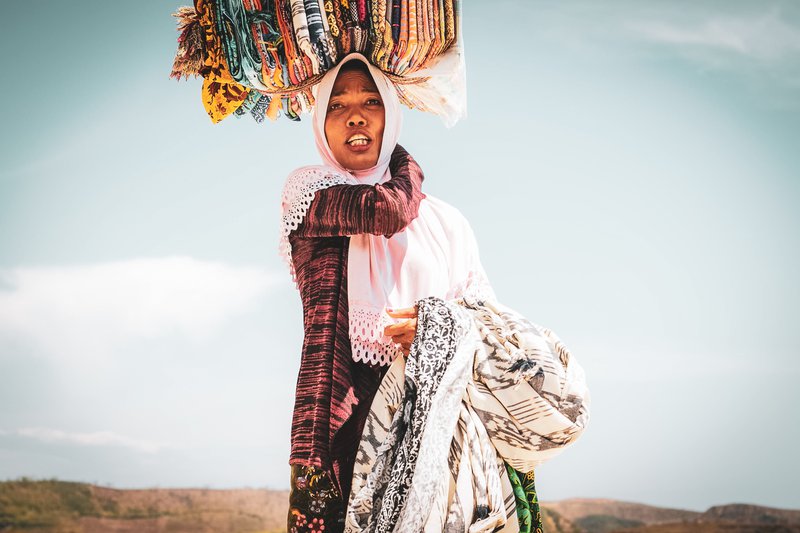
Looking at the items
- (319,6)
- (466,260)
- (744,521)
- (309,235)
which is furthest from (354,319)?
(744,521)

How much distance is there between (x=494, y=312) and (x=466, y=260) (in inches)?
15.1

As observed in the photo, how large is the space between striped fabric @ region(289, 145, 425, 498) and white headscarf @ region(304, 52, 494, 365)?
0.19 ft

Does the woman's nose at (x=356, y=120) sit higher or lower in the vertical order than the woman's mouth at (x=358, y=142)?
higher

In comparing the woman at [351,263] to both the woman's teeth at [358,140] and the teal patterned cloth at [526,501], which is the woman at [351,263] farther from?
A: the teal patterned cloth at [526,501]

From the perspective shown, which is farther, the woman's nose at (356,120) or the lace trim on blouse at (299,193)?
the woman's nose at (356,120)

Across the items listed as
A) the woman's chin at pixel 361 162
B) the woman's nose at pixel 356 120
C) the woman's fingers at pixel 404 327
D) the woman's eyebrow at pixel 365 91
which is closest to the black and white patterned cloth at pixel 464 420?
the woman's fingers at pixel 404 327

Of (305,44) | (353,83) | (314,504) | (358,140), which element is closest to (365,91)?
(353,83)

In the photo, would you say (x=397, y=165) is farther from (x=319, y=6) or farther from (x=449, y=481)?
(x=449, y=481)

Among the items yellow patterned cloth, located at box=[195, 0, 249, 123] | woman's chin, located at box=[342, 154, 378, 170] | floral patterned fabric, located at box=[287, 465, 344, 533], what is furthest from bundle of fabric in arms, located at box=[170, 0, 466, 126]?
floral patterned fabric, located at box=[287, 465, 344, 533]

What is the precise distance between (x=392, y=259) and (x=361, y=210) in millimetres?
305

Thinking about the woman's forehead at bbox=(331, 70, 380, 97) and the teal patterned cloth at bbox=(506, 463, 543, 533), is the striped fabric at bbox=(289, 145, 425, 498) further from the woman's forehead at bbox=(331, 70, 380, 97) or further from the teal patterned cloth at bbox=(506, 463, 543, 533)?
the teal patterned cloth at bbox=(506, 463, 543, 533)

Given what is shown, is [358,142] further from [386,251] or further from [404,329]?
[404,329]

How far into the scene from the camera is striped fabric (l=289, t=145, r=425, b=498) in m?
2.43

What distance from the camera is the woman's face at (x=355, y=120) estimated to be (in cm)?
284
